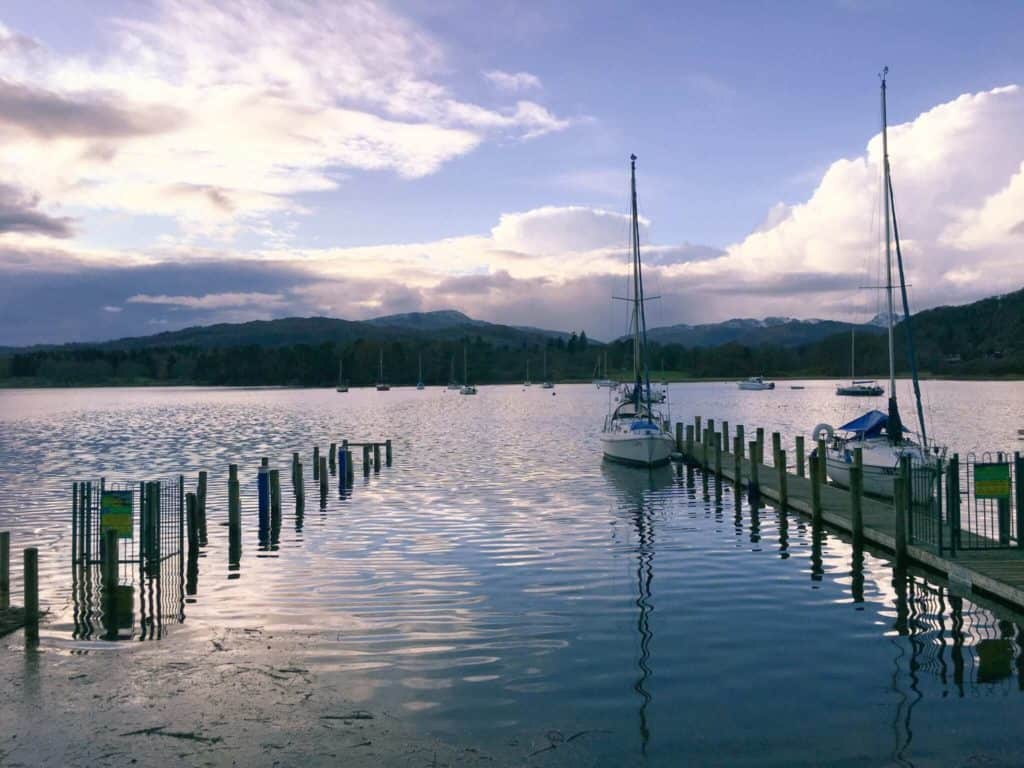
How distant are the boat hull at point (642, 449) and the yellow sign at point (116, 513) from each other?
89.4 feet

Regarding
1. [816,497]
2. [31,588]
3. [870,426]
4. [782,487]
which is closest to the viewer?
A: [31,588]

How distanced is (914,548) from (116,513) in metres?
16.2

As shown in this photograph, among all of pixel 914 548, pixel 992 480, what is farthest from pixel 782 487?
pixel 992 480

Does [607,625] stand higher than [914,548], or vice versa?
[914,548]

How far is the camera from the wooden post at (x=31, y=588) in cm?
1396

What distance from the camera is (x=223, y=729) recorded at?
1013 centimetres

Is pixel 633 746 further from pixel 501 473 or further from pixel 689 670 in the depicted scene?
pixel 501 473

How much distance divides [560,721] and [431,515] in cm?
1768

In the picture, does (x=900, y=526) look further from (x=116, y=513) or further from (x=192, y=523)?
(x=192, y=523)

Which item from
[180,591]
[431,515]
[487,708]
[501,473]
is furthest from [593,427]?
[487,708]

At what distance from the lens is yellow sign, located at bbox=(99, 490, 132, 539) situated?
16.8 meters

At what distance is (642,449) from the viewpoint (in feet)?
134

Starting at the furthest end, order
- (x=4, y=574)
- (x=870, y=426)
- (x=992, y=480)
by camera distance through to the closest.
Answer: (x=870, y=426) < (x=992, y=480) < (x=4, y=574)

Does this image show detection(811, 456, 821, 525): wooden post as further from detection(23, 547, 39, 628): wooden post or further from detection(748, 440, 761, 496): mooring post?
detection(23, 547, 39, 628): wooden post
